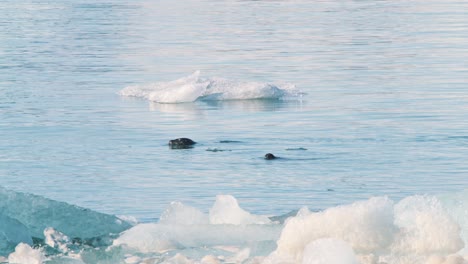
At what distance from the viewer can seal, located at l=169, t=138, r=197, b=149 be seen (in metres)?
16.5

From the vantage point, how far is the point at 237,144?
16703 mm

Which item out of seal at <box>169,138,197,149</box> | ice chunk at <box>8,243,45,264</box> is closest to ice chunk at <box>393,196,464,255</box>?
ice chunk at <box>8,243,45,264</box>

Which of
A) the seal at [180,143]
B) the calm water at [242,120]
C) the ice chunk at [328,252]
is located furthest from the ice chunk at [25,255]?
the seal at [180,143]

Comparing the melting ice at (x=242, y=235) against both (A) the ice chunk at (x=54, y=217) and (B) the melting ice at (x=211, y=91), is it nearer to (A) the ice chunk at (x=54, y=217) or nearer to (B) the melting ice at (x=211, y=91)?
(A) the ice chunk at (x=54, y=217)

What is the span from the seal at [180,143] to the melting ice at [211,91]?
4.84 metres

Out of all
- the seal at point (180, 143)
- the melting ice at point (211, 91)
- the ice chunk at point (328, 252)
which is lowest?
the seal at point (180, 143)

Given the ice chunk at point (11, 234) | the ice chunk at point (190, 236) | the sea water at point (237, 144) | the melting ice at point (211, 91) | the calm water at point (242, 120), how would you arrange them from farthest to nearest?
the melting ice at point (211, 91) < the calm water at point (242, 120) < the ice chunk at point (11, 234) < the ice chunk at point (190, 236) < the sea water at point (237, 144)

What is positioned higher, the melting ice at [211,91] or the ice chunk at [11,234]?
the melting ice at [211,91]

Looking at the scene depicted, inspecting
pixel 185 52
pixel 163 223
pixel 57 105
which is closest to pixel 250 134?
pixel 57 105

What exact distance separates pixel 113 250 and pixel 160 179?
5685mm

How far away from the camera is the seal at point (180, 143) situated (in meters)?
16.5

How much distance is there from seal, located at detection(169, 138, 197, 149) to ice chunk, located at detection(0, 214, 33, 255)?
7614 mm

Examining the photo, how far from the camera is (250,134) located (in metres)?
17.6

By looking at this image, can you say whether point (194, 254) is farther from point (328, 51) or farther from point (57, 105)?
point (328, 51)
